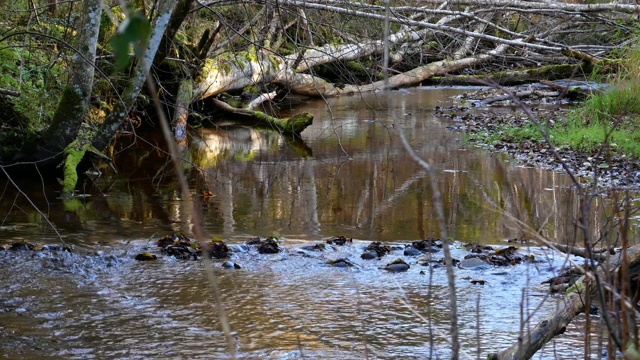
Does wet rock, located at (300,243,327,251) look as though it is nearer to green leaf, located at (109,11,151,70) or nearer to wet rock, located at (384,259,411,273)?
wet rock, located at (384,259,411,273)

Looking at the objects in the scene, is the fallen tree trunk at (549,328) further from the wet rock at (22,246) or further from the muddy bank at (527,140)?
the wet rock at (22,246)

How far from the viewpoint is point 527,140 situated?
11305mm

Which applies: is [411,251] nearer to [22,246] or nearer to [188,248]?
[188,248]

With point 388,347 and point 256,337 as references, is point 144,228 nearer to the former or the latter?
point 256,337

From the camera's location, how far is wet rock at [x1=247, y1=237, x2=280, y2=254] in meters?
6.01

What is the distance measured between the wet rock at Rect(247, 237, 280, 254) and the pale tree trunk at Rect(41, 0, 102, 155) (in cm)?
201

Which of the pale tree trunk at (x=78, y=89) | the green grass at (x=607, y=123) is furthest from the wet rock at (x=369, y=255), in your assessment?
the green grass at (x=607, y=123)

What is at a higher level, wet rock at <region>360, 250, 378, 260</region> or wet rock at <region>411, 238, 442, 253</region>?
wet rock at <region>411, 238, 442, 253</region>

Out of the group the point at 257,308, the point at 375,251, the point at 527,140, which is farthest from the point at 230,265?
the point at 527,140

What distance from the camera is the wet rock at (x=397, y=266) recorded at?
5.57 m

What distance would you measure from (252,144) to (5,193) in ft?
14.2

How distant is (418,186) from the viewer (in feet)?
28.1

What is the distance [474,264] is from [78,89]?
4.15 metres

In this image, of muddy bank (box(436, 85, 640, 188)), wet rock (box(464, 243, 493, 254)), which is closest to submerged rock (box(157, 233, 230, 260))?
wet rock (box(464, 243, 493, 254))
